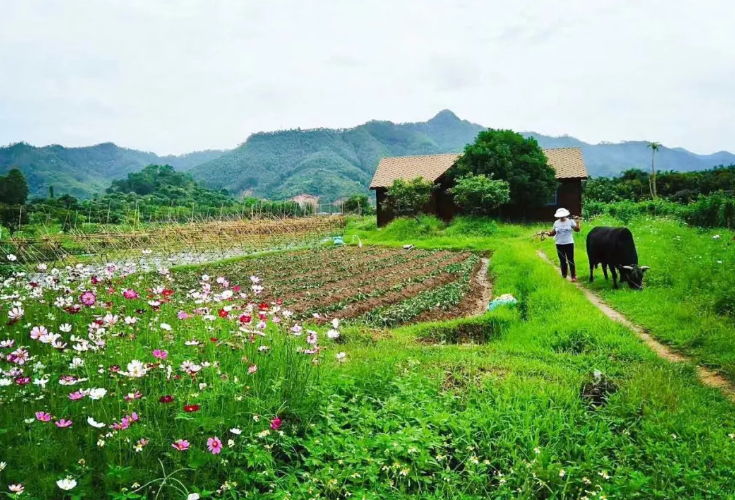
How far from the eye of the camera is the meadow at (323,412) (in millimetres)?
2818

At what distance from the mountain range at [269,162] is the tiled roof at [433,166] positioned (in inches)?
1924

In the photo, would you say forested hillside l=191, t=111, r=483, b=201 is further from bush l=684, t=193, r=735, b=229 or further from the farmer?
the farmer

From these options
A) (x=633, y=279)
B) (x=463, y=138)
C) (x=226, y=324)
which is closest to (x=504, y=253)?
(x=633, y=279)

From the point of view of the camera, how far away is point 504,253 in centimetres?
1573

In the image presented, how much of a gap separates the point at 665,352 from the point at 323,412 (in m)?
4.86

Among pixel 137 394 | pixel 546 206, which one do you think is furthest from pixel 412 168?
pixel 137 394

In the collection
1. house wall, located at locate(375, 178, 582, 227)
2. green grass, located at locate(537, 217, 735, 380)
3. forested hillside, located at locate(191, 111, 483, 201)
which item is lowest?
green grass, located at locate(537, 217, 735, 380)

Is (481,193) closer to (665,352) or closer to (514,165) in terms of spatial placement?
(514,165)

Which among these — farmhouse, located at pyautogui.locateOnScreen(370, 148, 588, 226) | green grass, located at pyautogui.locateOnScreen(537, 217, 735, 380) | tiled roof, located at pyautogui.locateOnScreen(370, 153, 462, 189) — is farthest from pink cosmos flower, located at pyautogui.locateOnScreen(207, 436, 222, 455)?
tiled roof, located at pyautogui.locateOnScreen(370, 153, 462, 189)

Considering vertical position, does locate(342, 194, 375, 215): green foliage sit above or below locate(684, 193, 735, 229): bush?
above

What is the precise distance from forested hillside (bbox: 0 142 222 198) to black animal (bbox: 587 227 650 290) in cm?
8090

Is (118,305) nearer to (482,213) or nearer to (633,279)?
(633,279)

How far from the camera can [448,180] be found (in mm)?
28453

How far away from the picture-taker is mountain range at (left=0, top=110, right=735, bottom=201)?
84.7 meters
